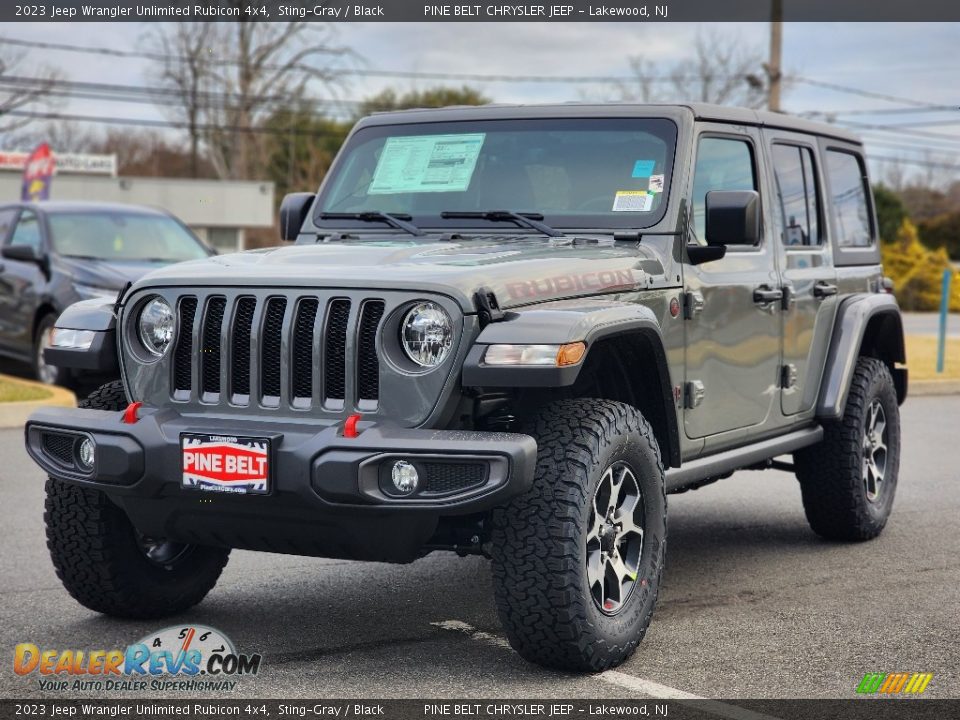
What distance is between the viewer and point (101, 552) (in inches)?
203

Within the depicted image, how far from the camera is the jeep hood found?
4555 millimetres

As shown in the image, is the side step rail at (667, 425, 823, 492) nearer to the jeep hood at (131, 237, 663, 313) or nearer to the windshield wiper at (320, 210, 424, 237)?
the jeep hood at (131, 237, 663, 313)

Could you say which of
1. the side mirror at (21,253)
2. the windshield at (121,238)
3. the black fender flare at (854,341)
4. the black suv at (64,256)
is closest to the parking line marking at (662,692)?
the black fender flare at (854,341)

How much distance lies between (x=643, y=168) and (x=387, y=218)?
110 cm

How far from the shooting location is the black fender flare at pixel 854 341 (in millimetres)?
6836

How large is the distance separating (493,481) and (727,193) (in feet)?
6.12

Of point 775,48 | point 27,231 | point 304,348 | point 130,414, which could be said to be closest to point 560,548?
point 304,348

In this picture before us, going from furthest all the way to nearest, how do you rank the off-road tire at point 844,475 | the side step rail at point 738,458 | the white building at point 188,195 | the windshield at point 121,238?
the white building at point 188,195
the windshield at point 121,238
the off-road tire at point 844,475
the side step rail at point 738,458

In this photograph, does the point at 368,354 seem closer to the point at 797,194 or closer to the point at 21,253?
the point at 797,194

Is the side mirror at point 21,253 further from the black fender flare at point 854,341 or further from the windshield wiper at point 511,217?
the black fender flare at point 854,341

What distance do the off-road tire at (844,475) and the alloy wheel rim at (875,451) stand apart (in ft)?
0.24

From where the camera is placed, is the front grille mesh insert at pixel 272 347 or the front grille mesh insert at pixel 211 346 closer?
the front grille mesh insert at pixel 272 347

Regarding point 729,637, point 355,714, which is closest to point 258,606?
point 355,714

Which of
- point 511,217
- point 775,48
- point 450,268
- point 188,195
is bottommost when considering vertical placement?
point 188,195
